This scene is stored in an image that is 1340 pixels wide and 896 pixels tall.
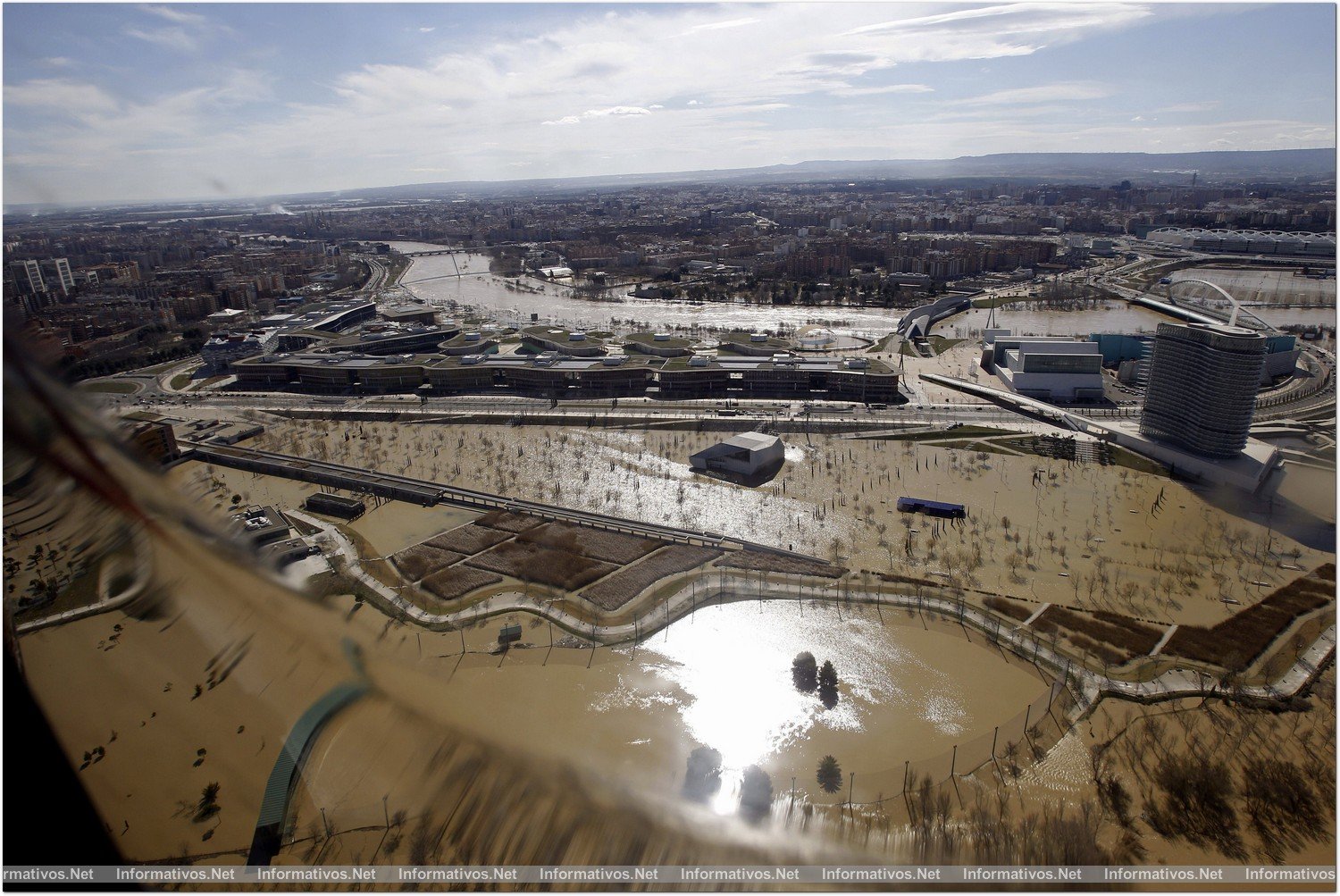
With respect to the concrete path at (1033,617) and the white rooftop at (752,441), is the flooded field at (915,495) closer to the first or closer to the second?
the concrete path at (1033,617)

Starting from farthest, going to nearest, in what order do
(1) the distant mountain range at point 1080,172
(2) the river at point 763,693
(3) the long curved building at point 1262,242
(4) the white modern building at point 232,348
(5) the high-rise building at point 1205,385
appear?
(1) the distant mountain range at point 1080,172 < (3) the long curved building at point 1262,242 < (4) the white modern building at point 232,348 < (5) the high-rise building at point 1205,385 < (2) the river at point 763,693

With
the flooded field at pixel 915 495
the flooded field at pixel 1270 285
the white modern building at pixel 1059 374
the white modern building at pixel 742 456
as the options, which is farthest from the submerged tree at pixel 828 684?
the flooded field at pixel 1270 285

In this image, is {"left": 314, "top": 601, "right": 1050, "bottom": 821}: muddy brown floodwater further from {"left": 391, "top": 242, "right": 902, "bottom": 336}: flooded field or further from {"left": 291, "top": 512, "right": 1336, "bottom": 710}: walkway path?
{"left": 391, "top": 242, "right": 902, "bottom": 336}: flooded field

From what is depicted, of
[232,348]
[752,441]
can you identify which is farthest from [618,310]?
[752,441]

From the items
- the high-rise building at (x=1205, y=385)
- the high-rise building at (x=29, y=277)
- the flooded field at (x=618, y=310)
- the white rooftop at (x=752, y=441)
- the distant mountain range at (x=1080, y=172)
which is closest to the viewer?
the high-rise building at (x=1205, y=385)

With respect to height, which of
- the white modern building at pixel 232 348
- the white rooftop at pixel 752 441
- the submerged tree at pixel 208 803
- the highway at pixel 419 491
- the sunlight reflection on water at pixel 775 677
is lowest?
the sunlight reflection on water at pixel 775 677

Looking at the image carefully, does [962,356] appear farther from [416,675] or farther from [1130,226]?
[1130,226]

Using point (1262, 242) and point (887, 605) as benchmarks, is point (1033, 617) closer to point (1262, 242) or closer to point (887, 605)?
point (887, 605)
